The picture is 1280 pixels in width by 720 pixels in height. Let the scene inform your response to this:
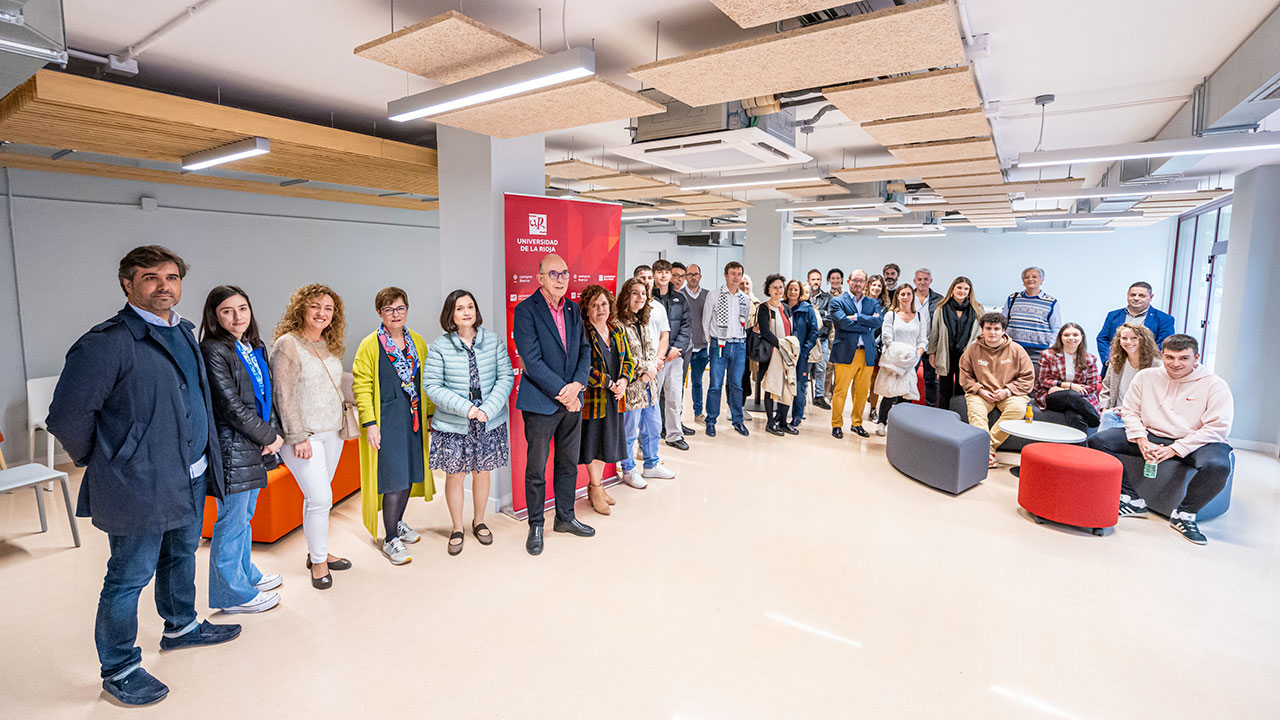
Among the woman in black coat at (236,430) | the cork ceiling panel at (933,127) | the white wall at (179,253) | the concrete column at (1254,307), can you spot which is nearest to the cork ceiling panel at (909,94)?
the cork ceiling panel at (933,127)

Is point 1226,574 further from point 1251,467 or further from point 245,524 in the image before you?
point 245,524

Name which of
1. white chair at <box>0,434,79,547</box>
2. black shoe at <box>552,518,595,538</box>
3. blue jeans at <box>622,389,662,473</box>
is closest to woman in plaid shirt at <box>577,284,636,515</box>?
black shoe at <box>552,518,595,538</box>

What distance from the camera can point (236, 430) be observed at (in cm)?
285

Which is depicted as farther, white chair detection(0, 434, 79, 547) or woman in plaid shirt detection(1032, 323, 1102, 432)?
woman in plaid shirt detection(1032, 323, 1102, 432)

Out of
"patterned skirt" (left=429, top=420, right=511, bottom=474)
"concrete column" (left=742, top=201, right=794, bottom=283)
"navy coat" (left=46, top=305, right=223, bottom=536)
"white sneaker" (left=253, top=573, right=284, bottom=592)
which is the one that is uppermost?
"concrete column" (left=742, top=201, right=794, bottom=283)

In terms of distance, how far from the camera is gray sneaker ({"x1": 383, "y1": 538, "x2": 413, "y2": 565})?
3613mm

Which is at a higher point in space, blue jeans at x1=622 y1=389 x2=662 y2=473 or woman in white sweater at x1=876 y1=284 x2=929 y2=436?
woman in white sweater at x1=876 y1=284 x2=929 y2=436

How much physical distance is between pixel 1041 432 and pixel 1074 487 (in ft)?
3.18

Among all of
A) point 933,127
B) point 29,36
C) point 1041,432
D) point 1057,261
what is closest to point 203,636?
point 29,36

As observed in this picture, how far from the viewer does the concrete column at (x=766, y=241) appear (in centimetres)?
1041

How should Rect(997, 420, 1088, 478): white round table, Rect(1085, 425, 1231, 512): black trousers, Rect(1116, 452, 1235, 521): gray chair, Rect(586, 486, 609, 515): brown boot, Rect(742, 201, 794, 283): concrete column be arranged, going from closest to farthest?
Rect(1085, 425, 1231, 512): black trousers → Rect(1116, 452, 1235, 521): gray chair → Rect(586, 486, 609, 515): brown boot → Rect(997, 420, 1088, 478): white round table → Rect(742, 201, 794, 283): concrete column

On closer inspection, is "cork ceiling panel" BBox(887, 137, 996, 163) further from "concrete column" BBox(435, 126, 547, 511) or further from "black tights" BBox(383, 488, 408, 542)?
"black tights" BBox(383, 488, 408, 542)

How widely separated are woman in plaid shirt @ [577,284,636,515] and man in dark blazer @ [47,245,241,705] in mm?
2131

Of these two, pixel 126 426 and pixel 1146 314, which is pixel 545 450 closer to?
pixel 126 426
